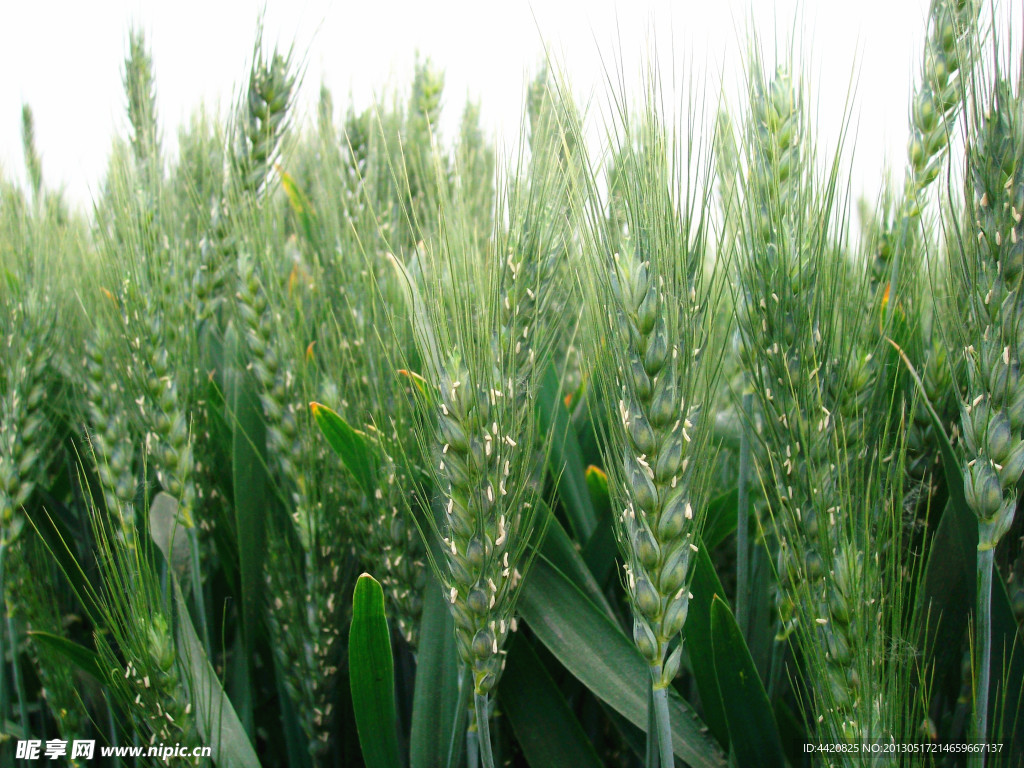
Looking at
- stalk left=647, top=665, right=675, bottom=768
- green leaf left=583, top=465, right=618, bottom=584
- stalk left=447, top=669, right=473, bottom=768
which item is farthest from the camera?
green leaf left=583, top=465, right=618, bottom=584

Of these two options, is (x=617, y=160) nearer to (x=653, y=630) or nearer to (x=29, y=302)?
(x=653, y=630)

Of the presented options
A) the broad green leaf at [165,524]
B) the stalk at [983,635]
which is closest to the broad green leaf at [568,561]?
the stalk at [983,635]

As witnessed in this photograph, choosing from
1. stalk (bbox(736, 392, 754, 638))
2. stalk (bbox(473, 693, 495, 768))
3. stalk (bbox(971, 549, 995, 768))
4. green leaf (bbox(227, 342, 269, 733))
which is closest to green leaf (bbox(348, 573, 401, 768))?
stalk (bbox(473, 693, 495, 768))

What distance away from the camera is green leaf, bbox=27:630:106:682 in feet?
3.73

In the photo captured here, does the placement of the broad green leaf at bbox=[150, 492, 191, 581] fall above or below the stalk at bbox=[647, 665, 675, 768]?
above

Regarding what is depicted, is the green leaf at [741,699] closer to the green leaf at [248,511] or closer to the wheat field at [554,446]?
the wheat field at [554,446]

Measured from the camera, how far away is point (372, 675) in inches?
38.6

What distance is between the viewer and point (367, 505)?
3.80 feet

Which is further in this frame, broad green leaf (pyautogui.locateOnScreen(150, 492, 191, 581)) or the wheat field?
broad green leaf (pyautogui.locateOnScreen(150, 492, 191, 581))

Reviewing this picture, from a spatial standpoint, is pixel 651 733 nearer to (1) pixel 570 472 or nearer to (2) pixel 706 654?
(2) pixel 706 654

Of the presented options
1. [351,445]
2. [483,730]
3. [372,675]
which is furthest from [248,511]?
[483,730]

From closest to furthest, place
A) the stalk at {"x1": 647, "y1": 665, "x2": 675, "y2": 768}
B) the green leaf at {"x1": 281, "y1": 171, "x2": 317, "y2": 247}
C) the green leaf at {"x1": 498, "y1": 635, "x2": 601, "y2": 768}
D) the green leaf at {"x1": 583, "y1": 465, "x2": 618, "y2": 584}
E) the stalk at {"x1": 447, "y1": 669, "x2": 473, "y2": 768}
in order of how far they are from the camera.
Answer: the stalk at {"x1": 647, "y1": 665, "x2": 675, "y2": 768} → the stalk at {"x1": 447, "y1": 669, "x2": 473, "y2": 768} → the green leaf at {"x1": 498, "y1": 635, "x2": 601, "y2": 768} → the green leaf at {"x1": 583, "y1": 465, "x2": 618, "y2": 584} → the green leaf at {"x1": 281, "y1": 171, "x2": 317, "y2": 247}

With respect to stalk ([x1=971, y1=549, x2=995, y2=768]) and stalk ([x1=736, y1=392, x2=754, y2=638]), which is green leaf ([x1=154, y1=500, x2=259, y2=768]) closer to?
stalk ([x1=736, y1=392, x2=754, y2=638])

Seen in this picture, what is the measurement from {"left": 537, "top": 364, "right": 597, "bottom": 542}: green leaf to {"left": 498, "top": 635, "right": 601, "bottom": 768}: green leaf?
33cm
